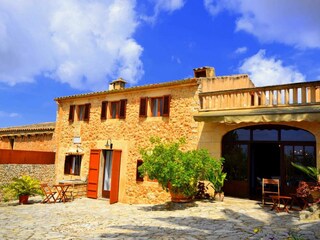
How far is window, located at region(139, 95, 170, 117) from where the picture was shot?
16.1 m

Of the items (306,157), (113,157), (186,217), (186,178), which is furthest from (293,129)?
(113,157)

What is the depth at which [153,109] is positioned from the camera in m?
16.9

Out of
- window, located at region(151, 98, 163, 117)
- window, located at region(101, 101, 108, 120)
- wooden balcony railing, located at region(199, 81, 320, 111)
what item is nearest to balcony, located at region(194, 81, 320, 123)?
wooden balcony railing, located at region(199, 81, 320, 111)

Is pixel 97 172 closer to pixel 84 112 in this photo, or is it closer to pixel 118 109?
pixel 118 109

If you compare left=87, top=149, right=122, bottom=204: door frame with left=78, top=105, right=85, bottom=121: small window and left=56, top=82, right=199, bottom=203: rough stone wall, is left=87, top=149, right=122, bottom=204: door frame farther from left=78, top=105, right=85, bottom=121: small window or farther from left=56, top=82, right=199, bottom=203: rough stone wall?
left=78, top=105, right=85, bottom=121: small window

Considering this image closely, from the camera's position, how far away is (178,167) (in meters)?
11.8

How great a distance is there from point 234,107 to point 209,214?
5101 millimetres

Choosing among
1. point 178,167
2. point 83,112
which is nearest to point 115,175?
point 83,112

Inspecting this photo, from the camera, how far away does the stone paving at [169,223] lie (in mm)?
8117

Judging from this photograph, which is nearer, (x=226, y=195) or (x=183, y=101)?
(x=226, y=195)

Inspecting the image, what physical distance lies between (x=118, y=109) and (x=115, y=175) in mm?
4071

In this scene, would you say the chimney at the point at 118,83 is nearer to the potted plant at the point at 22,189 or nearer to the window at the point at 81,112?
the window at the point at 81,112

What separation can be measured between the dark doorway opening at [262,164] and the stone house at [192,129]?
0.05m

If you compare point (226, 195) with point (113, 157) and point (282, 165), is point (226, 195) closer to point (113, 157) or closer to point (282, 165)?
point (282, 165)
